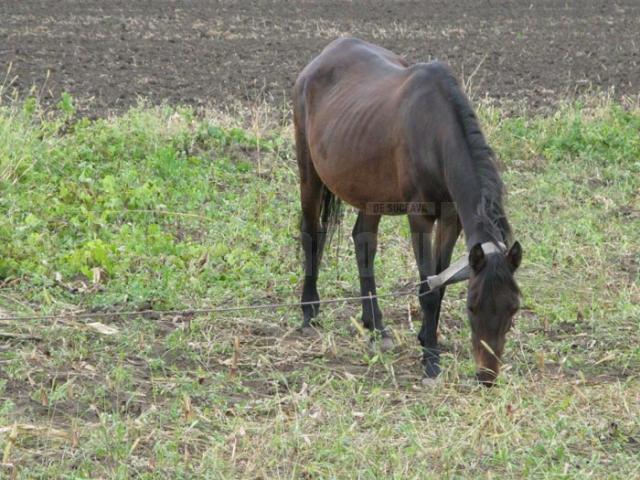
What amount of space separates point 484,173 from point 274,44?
46.3 feet

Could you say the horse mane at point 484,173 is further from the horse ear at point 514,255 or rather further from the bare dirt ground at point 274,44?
the bare dirt ground at point 274,44

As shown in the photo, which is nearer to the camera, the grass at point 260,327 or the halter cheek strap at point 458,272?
the grass at point 260,327

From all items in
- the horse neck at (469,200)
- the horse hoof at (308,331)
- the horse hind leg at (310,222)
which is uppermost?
the horse neck at (469,200)

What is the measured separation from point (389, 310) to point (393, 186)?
1.27 m

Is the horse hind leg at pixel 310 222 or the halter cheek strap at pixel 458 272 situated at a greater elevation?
the halter cheek strap at pixel 458 272

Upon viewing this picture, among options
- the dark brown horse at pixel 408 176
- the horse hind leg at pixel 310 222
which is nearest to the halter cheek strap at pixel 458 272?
the dark brown horse at pixel 408 176

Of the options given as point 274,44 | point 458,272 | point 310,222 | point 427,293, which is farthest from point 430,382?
point 274,44

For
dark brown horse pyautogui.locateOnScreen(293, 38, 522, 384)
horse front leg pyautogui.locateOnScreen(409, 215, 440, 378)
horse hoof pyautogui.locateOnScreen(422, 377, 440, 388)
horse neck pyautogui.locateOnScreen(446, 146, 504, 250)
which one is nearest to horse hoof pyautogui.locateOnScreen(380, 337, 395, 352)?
dark brown horse pyautogui.locateOnScreen(293, 38, 522, 384)

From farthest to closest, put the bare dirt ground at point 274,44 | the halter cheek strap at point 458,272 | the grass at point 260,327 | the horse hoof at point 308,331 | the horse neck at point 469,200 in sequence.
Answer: the bare dirt ground at point 274,44 → the horse hoof at point 308,331 → the horse neck at point 469,200 → the halter cheek strap at point 458,272 → the grass at point 260,327

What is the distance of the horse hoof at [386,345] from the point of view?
6948 millimetres

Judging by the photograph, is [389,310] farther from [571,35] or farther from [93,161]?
[571,35]

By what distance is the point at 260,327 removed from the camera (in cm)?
720

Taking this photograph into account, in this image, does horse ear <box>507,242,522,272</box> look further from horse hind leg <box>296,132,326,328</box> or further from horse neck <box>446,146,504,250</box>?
horse hind leg <box>296,132,326,328</box>

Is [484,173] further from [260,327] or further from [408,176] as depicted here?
[260,327]
